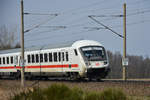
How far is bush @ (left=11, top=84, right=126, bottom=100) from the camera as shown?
12914 mm

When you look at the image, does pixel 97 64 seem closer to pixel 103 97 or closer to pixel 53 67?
pixel 53 67

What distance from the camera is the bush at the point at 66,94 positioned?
12.9 meters

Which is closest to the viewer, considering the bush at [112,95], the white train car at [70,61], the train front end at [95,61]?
the bush at [112,95]

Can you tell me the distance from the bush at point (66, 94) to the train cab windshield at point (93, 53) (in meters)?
12.8

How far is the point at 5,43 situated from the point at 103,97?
73.6 meters

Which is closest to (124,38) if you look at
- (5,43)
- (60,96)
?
(60,96)

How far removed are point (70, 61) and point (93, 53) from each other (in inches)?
82.1

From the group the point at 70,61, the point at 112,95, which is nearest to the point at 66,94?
the point at 112,95

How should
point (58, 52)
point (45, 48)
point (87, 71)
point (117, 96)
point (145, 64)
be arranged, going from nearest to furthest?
point (117, 96), point (87, 71), point (58, 52), point (45, 48), point (145, 64)

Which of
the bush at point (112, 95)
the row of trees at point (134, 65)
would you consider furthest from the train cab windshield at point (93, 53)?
the row of trees at point (134, 65)

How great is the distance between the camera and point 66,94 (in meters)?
13.9

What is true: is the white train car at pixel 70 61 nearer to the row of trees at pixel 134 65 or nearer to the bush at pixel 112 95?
the bush at pixel 112 95

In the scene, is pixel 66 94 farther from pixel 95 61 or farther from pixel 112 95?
pixel 95 61

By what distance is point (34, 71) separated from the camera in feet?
115
